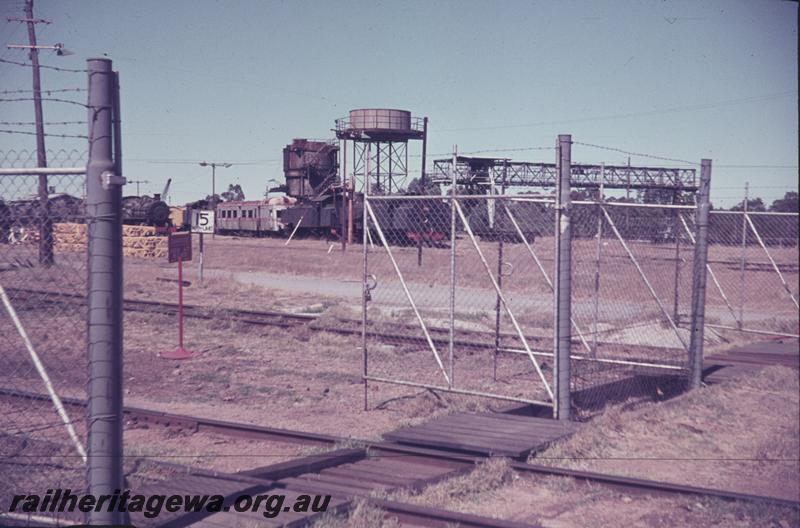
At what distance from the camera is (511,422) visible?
8055 millimetres

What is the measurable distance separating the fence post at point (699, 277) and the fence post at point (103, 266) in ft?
25.7

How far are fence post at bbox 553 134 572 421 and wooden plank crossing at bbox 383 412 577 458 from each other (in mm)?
494

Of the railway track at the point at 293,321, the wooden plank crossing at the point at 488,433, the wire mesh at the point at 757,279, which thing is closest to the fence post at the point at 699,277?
the wooden plank crossing at the point at 488,433

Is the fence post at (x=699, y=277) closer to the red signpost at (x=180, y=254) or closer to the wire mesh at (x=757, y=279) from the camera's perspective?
the wire mesh at (x=757, y=279)

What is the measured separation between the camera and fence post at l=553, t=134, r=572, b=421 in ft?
25.8

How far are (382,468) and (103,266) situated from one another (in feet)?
12.0

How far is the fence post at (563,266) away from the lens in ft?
25.8

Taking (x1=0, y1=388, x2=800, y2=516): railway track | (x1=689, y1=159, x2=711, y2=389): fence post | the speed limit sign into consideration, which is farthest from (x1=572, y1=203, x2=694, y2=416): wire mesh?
the speed limit sign

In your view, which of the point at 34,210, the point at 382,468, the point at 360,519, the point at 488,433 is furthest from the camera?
the point at 488,433

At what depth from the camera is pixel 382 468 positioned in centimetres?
691

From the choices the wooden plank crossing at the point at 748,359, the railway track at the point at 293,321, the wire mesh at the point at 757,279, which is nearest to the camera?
the wooden plank crossing at the point at 748,359

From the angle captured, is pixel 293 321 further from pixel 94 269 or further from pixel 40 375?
pixel 94 269

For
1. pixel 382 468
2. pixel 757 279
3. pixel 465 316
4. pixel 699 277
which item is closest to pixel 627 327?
pixel 699 277

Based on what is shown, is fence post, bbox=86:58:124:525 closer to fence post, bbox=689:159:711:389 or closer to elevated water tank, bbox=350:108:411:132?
fence post, bbox=689:159:711:389
